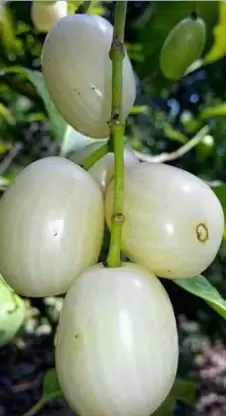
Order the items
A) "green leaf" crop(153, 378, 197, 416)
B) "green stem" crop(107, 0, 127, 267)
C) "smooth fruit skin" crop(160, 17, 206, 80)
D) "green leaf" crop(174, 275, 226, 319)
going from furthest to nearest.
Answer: "green leaf" crop(153, 378, 197, 416)
"smooth fruit skin" crop(160, 17, 206, 80)
"green leaf" crop(174, 275, 226, 319)
"green stem" crop(107, 0, 127, 267)

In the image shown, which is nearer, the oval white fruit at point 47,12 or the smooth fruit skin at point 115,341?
the smooth fruit skin at point 115,341

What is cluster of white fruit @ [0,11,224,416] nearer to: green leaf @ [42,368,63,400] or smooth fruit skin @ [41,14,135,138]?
smooth fruit skin @ [41,14,135,138]

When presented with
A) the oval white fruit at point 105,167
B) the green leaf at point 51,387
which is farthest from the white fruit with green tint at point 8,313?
the oval white fruit at point 105,167

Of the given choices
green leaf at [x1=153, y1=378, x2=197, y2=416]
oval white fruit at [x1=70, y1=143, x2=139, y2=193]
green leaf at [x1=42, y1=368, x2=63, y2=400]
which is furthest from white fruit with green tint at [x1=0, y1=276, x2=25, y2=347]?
oval white fruit at [x1=70, y1=143, x2=139, y2=193]

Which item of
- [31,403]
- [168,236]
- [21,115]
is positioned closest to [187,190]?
[168,236]

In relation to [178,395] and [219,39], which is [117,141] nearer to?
[219,39]

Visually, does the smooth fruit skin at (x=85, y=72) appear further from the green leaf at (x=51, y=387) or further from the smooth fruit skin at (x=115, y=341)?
the green leaf at (x=51, y=387)
